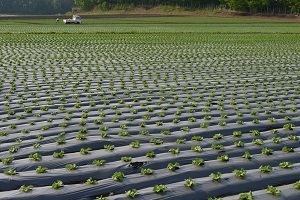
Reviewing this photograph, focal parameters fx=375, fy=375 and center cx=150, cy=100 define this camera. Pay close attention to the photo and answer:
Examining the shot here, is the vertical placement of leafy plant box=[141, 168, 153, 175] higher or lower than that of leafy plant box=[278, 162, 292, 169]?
higher

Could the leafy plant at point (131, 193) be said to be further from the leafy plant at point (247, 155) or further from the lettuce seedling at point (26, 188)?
the leafy plant at point (247, 155)

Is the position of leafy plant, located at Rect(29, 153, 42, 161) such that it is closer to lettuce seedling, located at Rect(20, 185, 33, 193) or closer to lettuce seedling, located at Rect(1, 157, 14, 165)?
lettuce seedling, located at Rect(1, 157, 14, 165)

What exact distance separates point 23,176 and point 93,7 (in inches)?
2826

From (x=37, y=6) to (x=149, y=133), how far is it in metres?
97.2

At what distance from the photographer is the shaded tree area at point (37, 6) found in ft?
301

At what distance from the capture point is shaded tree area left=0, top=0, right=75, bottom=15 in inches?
3607

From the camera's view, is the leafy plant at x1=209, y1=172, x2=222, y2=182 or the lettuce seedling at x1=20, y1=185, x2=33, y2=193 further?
the leafy plant at x1=209, y1=172, x2=222, y2=182

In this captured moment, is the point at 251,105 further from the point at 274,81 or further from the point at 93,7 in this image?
the point at 93,7

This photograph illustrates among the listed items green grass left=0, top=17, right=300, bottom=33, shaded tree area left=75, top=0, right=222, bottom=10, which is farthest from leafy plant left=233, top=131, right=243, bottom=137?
shaded tree area left=75, top=0, right=222, bottom=10

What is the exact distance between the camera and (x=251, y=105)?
5.82 meters

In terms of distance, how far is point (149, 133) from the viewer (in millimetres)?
4555

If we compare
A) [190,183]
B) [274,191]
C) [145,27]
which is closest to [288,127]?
[274,191]

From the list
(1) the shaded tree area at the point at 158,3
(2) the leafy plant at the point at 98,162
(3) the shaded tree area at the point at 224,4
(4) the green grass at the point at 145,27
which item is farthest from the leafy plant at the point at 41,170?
(1) the shaded tree area at the point at 158,3

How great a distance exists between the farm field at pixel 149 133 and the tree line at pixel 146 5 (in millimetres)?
48532
